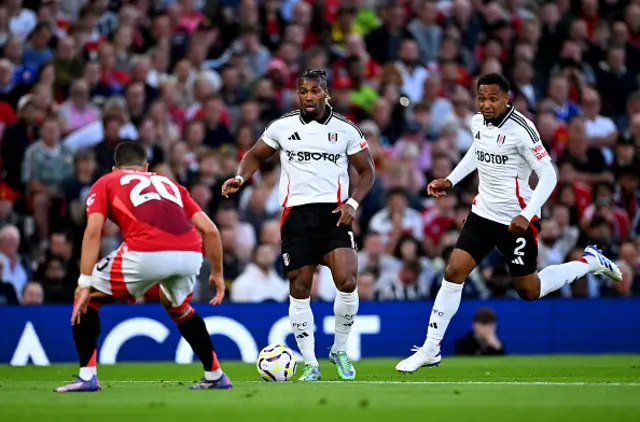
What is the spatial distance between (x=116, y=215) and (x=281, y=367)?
2.43 meters

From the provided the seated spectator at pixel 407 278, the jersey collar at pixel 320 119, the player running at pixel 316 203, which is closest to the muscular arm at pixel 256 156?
the player running at pixel 316 203

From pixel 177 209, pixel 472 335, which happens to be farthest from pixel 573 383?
pixel 472 335

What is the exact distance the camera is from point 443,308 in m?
12.1

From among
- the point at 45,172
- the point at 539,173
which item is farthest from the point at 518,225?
the point at 45,172

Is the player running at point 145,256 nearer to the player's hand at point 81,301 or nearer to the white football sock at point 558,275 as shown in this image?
the player's hand at point 81,301

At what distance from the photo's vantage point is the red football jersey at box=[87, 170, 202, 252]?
9688 millimetres

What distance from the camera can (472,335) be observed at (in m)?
16.6

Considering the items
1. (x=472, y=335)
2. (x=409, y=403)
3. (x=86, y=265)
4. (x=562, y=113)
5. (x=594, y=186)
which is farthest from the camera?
(x=562, y=113)

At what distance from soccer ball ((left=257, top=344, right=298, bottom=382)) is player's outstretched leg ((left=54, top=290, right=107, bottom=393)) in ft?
6.64

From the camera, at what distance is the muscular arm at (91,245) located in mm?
9398

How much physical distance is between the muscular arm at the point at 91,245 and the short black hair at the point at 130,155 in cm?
70

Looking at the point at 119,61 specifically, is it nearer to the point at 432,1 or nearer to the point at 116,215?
the point at 432,1

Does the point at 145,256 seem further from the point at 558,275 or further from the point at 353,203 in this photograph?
the point at 558,275

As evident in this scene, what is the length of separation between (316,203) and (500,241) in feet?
6.15
